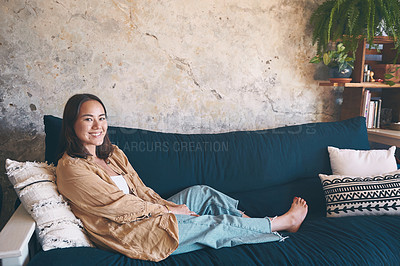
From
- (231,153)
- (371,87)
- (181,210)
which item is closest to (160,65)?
(231,153)

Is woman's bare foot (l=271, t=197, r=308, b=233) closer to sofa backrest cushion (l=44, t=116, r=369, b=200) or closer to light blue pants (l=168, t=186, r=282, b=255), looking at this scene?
light blue pants (l=168, t=186, r=282, b=255)

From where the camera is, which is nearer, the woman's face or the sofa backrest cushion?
the woman's face

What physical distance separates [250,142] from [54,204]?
1.22m

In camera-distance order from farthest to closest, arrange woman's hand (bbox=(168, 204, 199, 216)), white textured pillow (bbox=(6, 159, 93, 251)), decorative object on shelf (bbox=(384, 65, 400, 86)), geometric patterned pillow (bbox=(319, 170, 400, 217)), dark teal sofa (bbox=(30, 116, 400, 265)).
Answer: decorative object on shelf (bbox=(384, 65, 400, 86)) < geometric patterned pillow (bbox=(319, 170, 400, 217)) < woman's hand (bbox=(168, 204, 199, 216)) < dark teal sofa (bbox=(30, 116, 400, 265)) < white textured pillow (bbox=(6, 159, 93, 251))

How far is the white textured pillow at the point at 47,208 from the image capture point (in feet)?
4.14

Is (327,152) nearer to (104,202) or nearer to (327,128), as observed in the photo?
(327,128)

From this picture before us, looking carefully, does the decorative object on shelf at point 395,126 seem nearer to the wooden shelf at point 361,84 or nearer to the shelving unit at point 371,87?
the shelving unit at point 371,87

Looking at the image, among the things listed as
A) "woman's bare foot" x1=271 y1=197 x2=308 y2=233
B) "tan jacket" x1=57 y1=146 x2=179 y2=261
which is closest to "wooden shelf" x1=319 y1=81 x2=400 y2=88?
"woman's bare foot" x1=271 y1=197 x2=308 y2=233

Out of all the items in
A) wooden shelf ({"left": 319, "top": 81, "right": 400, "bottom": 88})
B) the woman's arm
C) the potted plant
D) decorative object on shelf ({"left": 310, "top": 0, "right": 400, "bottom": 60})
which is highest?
decorative object on shelf ({"left": 310, "top": 0, "right": 400, "bottom": 60})

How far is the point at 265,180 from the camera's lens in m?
2.04

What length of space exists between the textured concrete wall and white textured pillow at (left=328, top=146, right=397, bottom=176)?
0.64m

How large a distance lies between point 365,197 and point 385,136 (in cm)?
91

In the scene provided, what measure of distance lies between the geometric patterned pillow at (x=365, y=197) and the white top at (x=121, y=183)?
1.12m

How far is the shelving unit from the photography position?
96.5 inches
